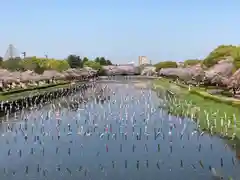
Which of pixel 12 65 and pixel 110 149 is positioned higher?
pixel 12 65

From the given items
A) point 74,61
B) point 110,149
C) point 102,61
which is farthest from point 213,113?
point 102,61

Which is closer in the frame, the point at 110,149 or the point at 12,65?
the point at 110,149

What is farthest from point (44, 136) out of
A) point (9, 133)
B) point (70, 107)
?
point (70, 107)

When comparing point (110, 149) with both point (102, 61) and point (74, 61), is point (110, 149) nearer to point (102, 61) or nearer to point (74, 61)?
point (74, 61)

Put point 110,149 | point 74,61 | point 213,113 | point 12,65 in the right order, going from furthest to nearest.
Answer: point 74,61, point 12,65, point 213,113, point 110,149

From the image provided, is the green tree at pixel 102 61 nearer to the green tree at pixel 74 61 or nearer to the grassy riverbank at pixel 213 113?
the green tree at pixel 74 61

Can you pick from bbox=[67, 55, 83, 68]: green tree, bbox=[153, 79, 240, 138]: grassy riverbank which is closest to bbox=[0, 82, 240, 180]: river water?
bbox=[153, 79, 240, 138]: grassy riverbank

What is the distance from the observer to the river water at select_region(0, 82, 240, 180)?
15141 millimetres

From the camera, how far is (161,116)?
29.6 m

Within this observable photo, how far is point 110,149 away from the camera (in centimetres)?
1888

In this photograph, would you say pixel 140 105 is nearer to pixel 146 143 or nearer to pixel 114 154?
pixel 146 143

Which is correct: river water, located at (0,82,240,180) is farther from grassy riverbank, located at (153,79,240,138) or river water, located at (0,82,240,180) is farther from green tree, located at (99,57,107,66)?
green tree, located at (99,57,107,66)

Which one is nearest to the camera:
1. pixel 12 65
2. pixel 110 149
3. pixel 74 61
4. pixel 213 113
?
pixel 110 149

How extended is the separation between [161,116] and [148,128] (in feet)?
17.8
